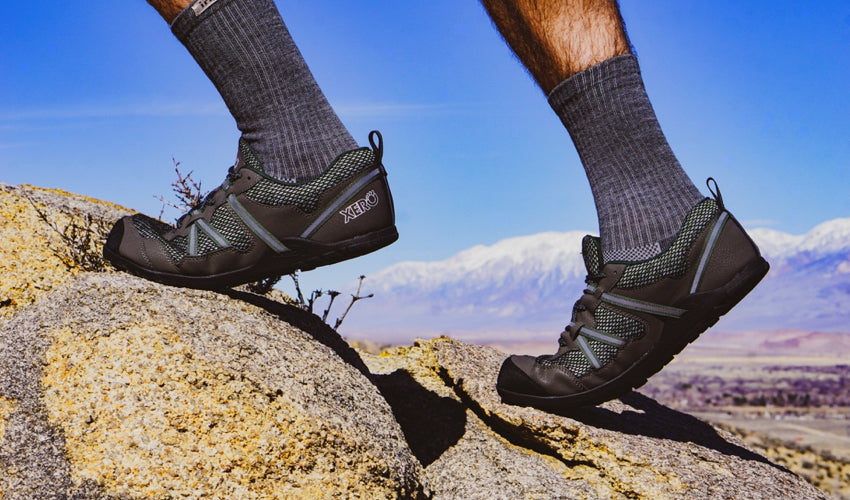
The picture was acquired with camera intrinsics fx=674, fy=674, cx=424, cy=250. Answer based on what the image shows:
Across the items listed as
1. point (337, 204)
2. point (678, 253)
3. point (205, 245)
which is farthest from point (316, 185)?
point (678, 253)

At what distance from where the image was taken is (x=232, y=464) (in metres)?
1.94

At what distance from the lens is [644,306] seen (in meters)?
2.41

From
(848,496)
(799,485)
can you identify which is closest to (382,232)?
(799,485)

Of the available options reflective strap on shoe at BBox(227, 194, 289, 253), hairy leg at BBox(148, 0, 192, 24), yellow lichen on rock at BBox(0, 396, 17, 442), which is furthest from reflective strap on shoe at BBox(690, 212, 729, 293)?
yellow lichen on rock at BBox(0, 396, 17, 442)

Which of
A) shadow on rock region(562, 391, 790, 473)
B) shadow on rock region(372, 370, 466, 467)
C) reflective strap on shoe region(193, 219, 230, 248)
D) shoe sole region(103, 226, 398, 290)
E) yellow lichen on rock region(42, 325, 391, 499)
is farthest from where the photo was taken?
shadow on rock region(562, 391, 790, 473)

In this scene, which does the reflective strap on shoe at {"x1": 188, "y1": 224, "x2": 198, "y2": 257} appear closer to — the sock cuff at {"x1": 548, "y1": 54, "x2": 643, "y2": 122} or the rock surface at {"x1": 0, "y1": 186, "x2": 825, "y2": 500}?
the rock surface at {"x1": 0, "y1": 186, "x2": 825, "y2": 500}

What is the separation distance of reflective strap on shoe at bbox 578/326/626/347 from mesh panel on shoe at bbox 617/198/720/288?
209 millimetres

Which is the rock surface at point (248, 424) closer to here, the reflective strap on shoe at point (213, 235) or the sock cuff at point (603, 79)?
the reflective strap on shoe at point (213, 235)

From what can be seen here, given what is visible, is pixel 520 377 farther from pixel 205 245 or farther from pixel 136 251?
pixel 136 251

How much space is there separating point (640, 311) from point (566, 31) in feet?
3.36

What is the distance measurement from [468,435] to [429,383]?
0.46 metres

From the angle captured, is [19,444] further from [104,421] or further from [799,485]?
[799,485]

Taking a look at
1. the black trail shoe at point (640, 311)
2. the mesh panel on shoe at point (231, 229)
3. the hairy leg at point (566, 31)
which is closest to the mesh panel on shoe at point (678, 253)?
the black trail shoe at point (640, 311)

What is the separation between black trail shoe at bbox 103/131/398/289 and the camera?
2.41 meters
